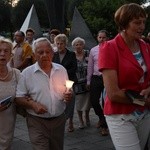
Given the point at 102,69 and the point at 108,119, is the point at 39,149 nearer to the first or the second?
the point at 108,119

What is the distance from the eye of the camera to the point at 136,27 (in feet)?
10.2

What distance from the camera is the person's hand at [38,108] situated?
3688 millimetres

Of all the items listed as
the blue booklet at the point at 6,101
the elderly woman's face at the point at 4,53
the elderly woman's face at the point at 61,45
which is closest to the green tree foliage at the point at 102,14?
the elderly woman's face at the point at 61,45

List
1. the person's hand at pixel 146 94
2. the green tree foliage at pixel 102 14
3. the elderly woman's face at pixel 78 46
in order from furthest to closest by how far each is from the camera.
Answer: the green tree foliage at pixel 102 14 → the elderly woman's face at pixel 78 46 → the person's hand at pixel 146 94

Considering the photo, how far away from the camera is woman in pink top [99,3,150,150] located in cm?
310

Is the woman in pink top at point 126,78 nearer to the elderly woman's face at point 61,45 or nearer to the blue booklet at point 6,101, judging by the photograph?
the blue booklet at point 6,101

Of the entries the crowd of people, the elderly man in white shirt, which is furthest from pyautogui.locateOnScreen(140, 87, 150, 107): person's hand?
the elderly man in white shirt

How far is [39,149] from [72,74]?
3.04m

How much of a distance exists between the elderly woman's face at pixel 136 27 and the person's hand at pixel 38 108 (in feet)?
3.60

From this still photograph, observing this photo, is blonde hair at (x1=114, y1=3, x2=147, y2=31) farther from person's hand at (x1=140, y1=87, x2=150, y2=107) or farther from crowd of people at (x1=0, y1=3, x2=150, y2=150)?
person's hand at (x1=140, y1=87, x2=150, y2=107)

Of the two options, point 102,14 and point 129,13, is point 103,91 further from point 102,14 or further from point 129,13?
point 102,14

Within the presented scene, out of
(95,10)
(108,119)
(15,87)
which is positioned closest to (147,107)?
(108,119)

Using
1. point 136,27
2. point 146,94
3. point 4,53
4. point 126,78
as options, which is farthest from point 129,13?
point 4,53

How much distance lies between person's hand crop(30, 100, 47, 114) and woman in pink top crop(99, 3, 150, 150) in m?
0.71
